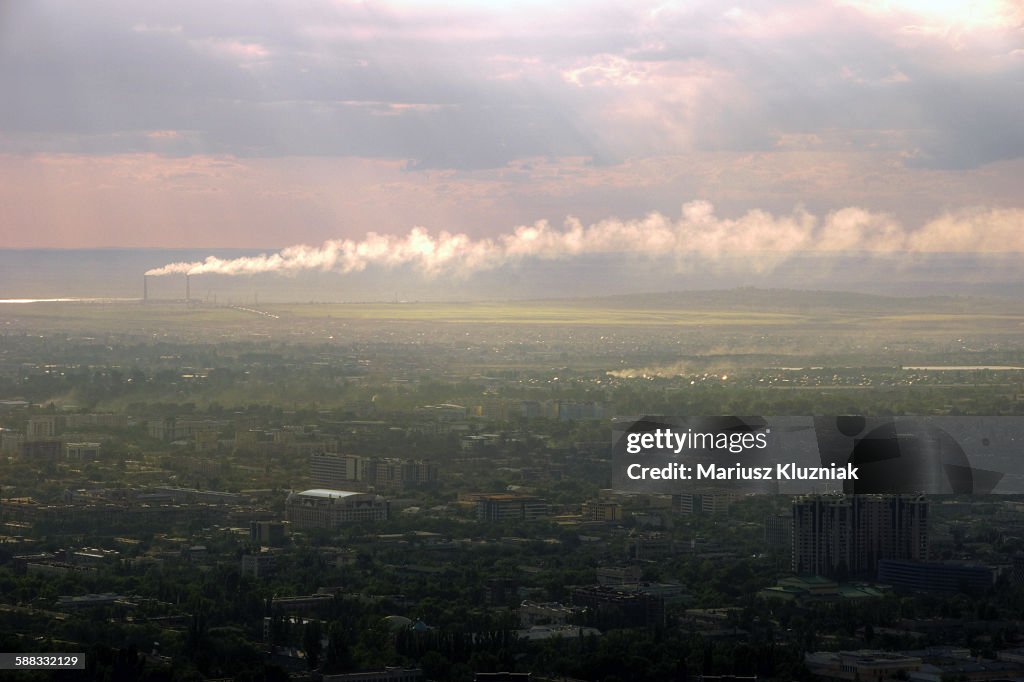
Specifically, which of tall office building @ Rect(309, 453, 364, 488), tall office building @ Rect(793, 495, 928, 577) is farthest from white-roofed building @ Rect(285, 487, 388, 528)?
tall office building @ Rect(793, 495, 928, 577)

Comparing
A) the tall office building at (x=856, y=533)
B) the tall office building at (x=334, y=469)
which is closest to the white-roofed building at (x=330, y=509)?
the tall office building at (x=334, y=469)

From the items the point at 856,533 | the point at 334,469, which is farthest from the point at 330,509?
the point at 856,533

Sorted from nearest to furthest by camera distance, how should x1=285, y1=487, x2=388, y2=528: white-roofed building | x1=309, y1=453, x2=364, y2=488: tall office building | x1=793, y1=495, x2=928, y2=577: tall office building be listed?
x1=793, y1=495, x2=928, y2=577: tall office building
x1=285, y1=487, x2=388, y2=528: white-roofed building
x1=309, y1=453, x2=364, y2=488: tall office building

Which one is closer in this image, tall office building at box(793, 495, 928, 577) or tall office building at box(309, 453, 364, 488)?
tall office building at box(793, 495, 928, 577)

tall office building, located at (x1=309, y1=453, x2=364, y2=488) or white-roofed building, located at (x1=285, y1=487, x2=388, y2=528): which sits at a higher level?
tall office building, located at (x1=309, y1=453, x2=364, y2=488)

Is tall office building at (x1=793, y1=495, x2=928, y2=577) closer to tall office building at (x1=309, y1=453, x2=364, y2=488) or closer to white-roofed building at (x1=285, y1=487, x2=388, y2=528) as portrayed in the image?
white-roofed building at (x1=285, y1=487, x2=388, y2=528)

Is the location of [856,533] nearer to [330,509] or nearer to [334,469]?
[330,509]
